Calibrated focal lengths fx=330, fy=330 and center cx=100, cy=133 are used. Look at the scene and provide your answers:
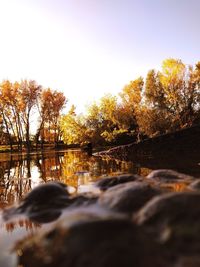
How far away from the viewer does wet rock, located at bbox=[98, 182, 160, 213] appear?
5.23 m

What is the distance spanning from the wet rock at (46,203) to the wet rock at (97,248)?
→ 203cm

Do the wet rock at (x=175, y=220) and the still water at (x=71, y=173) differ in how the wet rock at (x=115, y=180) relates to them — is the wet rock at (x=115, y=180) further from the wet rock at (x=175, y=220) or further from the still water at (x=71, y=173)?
the wet rock at (x=175, y=220)

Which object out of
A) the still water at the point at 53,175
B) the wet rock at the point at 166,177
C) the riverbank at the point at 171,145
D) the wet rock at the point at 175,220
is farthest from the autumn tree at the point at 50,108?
the wet rock at the point at 175,220

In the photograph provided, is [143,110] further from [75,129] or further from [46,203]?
[46,203]

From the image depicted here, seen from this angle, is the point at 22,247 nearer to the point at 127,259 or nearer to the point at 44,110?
the point at 127,259

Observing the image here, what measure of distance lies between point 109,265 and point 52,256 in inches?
29.6

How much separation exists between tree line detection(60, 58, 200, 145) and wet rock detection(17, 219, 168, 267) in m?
40.1

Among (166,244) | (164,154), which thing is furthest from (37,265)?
(164,154)

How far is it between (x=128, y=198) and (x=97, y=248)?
1.90 meters

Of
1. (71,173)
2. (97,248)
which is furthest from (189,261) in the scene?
(71,173)

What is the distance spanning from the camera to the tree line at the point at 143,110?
44.9 meters

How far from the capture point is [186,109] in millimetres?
45656

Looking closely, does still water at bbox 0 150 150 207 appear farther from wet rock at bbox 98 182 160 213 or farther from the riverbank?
the riverbank

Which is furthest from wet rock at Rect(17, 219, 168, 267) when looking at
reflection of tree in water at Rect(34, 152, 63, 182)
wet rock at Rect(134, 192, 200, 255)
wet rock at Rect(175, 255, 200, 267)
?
reflection of tree in water at Rect(34, 152, 63, 182)
